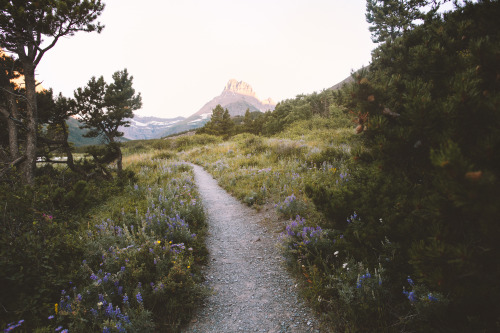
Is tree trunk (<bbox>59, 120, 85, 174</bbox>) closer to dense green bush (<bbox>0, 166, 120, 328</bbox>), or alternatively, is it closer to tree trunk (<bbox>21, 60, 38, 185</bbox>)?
tree trunk (<bbox>21, 60, 38, 185</bbox>)

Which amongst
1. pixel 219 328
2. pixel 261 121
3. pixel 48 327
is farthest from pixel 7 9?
pixel 261 121

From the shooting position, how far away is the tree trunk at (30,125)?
21.9 ft

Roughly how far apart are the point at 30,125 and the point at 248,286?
8.50m

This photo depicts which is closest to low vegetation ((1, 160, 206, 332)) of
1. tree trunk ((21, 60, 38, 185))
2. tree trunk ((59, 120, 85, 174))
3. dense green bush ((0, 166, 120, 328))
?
dense green bush ((0, 166, 120, 328))

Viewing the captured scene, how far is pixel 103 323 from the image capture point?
2566mm

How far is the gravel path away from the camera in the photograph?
9.78ft

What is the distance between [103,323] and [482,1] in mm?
5982

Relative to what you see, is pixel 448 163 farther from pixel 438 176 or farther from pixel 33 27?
pixel 33 27

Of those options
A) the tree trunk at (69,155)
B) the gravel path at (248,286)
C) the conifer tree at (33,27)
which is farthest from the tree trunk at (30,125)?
the gravel path at (248,286)

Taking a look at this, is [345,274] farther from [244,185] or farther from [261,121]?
[261,121]

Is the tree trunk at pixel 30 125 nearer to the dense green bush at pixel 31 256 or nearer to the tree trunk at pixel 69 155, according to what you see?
the dense green bush at pixel 31 256

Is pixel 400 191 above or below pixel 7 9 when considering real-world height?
below

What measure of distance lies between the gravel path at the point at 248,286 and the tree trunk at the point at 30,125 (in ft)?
20.0

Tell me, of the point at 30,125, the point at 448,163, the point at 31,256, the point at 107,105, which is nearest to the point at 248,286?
the point at 31,256
